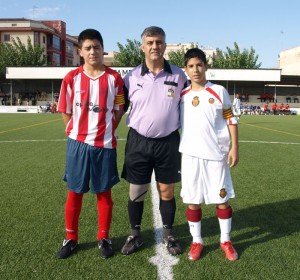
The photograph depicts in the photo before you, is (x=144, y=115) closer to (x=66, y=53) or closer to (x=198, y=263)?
(x=198, y=263)

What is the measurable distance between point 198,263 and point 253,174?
12.9ft

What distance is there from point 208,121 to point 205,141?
169 millimetres

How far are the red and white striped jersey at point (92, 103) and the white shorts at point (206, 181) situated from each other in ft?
2.33

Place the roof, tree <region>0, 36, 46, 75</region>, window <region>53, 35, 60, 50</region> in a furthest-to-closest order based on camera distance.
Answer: window <region>53, 35, 60, 50</region>, tree <region>0, 36, 46, 75</region>, the roof

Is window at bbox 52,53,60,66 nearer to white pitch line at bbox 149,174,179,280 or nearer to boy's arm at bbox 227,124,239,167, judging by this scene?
white pitch line at bbox 149,174,179,280

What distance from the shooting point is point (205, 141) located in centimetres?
318

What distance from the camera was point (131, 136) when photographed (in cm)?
340

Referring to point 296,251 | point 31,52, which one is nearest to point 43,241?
point 296,251

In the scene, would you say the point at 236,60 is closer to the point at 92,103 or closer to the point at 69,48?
the point at 69,48

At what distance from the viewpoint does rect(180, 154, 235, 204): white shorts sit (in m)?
3.20

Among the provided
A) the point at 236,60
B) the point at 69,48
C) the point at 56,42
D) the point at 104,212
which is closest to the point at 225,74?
the point at 236,60

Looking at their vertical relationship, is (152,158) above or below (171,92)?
below

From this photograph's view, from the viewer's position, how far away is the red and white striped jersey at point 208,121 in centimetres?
316

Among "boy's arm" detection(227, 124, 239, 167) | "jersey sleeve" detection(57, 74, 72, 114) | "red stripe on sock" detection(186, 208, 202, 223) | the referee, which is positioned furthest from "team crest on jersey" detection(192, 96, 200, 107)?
"jersey sleeve" detection(57, 74, 72, 114)
